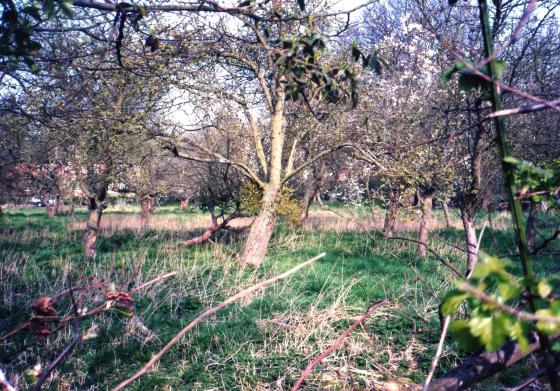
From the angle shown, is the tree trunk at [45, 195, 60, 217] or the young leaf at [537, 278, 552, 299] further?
the tree trunk at [45, 195, 60, 217]

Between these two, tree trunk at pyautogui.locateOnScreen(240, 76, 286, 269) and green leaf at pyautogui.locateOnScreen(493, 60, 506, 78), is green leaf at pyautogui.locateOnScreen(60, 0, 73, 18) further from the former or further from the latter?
tree trunk at pyautogui.locateOnScreen(240, 76, 286, 269)

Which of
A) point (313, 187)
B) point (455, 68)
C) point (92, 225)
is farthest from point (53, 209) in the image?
point (455, 68)

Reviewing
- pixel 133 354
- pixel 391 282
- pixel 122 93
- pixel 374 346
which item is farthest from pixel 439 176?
pixel 122 93

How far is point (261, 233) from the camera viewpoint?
30.7 feet

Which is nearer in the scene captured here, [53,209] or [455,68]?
[455,68]

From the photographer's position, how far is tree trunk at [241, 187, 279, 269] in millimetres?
9188

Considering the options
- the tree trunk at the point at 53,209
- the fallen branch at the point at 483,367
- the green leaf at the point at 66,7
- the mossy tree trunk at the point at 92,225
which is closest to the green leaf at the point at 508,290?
the fallen branch at the point at 483,367

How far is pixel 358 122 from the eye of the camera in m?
9.98

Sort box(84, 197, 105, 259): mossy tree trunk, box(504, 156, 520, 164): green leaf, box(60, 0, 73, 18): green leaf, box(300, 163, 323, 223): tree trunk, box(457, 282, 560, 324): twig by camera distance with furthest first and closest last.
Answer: box(300, 163, 323, 223): tree trunk → box(84, 197, 105, 259): mossy tree trunk → box(60, 0, 73, 18): green leaf → box(504, 156, 520, 164): green leaf → box(457, 282, 560, 324): twig

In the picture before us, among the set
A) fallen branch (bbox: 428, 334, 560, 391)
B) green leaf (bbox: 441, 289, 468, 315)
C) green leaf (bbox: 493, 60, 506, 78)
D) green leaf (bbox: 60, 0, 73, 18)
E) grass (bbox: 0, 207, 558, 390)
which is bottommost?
grass (bbox: 0, 207, 558, 390)

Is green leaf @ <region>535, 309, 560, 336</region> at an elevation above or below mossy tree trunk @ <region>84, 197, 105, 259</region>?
above

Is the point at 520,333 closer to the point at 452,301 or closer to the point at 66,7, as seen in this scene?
the point at 452,301

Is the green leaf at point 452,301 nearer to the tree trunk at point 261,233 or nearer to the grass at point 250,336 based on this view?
the grass at point 250,336

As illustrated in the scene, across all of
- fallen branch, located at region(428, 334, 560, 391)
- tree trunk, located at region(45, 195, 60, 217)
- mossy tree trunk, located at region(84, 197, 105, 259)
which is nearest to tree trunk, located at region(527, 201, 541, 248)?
fallen branch, located at region(428, 334, 560, 391)
